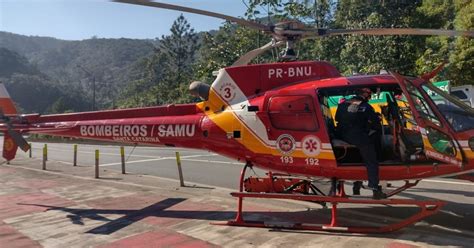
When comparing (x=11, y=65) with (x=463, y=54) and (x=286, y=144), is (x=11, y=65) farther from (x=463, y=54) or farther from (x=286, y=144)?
(x=286, y=144)

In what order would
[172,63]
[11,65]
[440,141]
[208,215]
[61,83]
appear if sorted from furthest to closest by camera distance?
[61,83] → [11,65] → [172,63] → [208,215] → [440,141]

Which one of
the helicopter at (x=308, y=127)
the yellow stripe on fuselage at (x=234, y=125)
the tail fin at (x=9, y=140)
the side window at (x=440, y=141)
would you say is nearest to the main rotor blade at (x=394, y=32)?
the helicopter at (x=308, y=127)

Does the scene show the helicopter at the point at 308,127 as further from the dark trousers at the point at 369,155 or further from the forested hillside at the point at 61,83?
the forested hillside at the point at 61,83

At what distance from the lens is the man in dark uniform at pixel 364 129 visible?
6801 mm

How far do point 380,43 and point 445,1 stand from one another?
416 cm

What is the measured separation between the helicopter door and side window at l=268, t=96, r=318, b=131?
1.47 meters

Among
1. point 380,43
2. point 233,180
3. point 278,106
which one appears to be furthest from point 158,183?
point 380,43

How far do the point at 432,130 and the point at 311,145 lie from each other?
1829 mm

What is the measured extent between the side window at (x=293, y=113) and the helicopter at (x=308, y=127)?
0.7 inches

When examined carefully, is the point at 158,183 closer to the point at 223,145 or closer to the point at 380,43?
the point at 223,145

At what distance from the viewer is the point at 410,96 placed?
6734mm

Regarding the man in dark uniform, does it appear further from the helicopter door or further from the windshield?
the windshield

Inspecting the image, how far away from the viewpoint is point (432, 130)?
6.57 metres

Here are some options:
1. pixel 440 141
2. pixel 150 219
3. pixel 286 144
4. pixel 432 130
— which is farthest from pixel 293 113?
pixel 150 219
